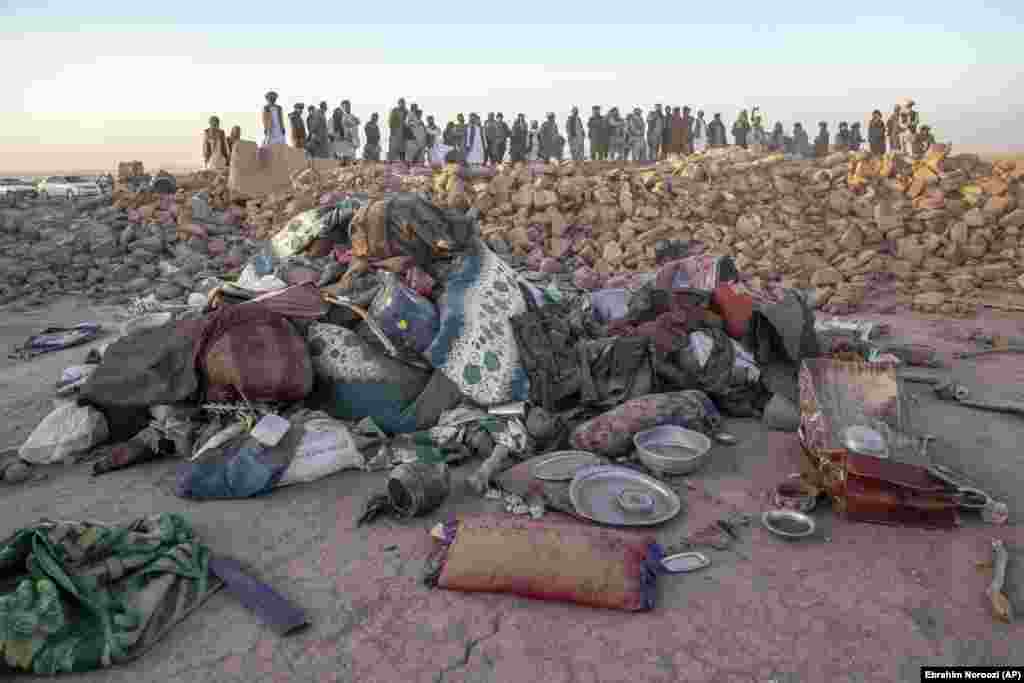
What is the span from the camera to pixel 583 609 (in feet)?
8.87

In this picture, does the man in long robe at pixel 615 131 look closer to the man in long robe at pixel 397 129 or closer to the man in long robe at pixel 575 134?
the man in long robe at pixel 575 134

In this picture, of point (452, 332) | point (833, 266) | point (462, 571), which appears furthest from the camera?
point (833, 266)

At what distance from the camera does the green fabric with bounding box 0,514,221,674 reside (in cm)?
240

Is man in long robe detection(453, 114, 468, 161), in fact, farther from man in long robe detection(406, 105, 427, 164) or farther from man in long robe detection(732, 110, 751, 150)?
man in long robe detection(732, 110, 751, 150)

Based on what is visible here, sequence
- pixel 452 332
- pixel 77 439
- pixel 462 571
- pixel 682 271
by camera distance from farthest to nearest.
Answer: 1. pixel 682 271
2. pixel 452 332
3. pixel 77 439
4. pixel 462 571

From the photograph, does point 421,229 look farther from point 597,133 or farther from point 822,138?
point 822,138

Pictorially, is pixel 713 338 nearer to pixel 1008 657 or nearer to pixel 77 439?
pixel 1008 657

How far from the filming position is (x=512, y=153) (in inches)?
682

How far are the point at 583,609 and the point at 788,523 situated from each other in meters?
1.20

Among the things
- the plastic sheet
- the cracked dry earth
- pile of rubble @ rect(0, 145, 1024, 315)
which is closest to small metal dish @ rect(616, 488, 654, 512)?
the cracked dry earth

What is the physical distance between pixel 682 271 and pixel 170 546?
4.30 m

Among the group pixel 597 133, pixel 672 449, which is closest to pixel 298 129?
pixel 597 133

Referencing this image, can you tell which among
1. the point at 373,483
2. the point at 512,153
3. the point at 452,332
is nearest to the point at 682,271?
the point at 452,332

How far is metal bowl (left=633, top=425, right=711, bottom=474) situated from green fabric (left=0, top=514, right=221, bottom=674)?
2.31 meters
